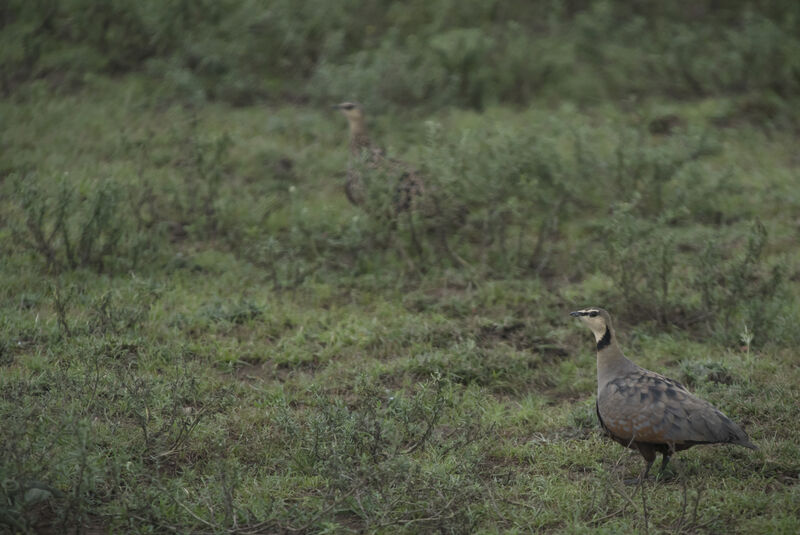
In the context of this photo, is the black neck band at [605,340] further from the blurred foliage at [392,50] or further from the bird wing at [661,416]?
the blurred foliage at [392,50]

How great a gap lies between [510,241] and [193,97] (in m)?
4.39

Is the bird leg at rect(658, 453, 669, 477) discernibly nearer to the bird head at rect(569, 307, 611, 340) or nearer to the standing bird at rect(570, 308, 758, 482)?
the standing bird at rect(570, 308, 758, 482)

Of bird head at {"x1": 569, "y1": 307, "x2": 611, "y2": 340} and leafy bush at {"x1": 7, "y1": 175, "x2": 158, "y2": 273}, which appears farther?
leafy bush at {"x1": 7, "y1": 175, "x2": 158, "y2": 273}

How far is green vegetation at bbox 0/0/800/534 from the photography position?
4.64m

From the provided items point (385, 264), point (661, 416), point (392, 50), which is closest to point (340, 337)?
point (385, 264)

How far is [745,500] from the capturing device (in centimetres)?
458

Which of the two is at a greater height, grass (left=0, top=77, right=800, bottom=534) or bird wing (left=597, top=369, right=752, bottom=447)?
bird wing (left=597, top=369, right=752, bottom=447)

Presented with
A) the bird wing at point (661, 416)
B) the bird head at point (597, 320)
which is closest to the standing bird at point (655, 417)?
the bird wing at point (661, 416)

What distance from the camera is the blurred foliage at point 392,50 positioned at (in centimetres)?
1070

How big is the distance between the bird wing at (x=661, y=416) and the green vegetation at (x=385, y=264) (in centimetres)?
22

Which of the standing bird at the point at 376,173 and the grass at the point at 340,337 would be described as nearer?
the grass at the point at 340,337

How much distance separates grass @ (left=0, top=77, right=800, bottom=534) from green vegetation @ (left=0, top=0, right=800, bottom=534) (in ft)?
0.09

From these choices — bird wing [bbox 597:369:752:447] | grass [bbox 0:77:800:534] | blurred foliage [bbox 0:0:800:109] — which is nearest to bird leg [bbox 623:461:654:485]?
grass [bbox 0:77:800:534]

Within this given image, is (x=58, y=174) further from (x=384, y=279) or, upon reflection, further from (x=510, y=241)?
(x=510, y=241)
